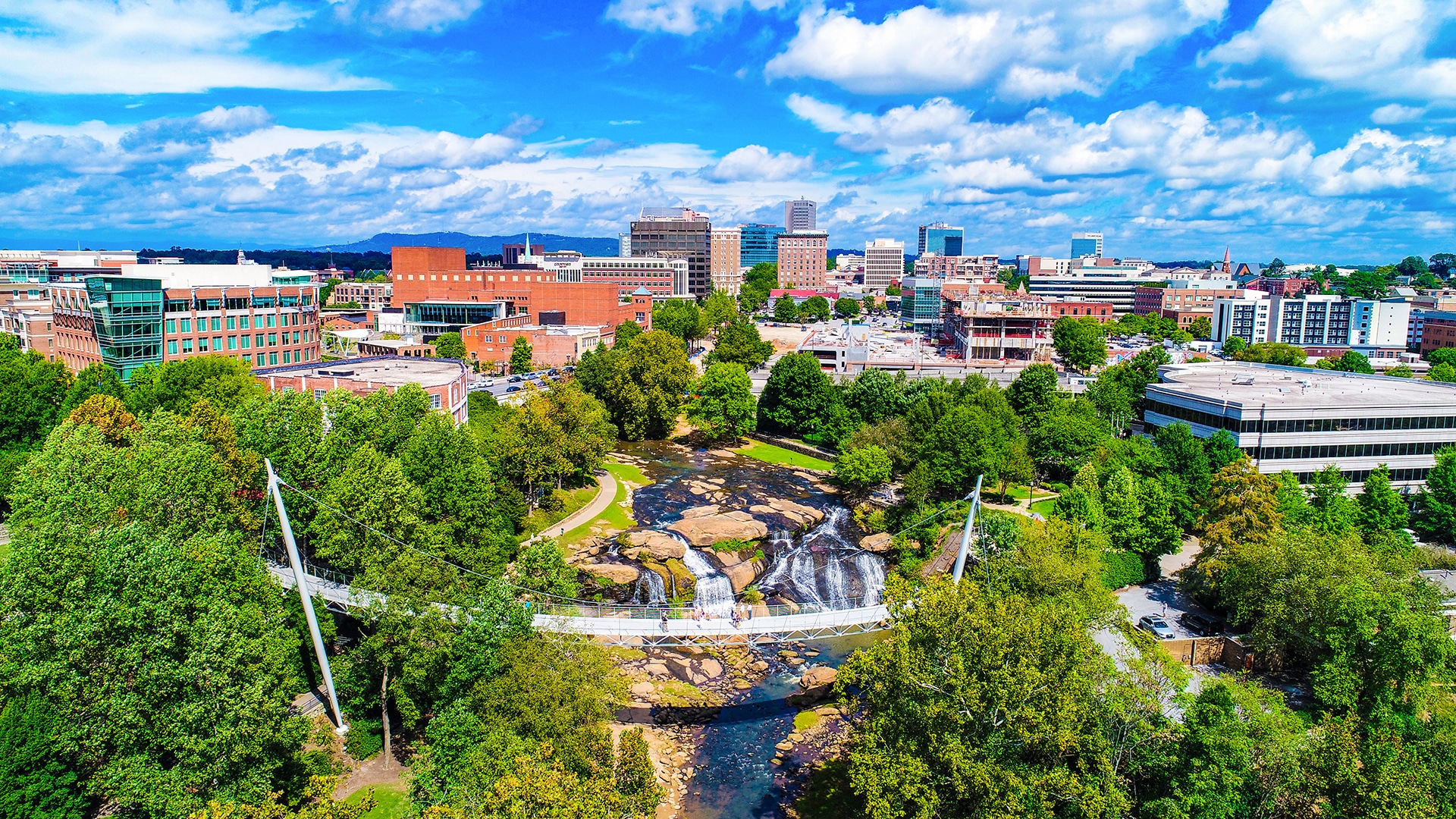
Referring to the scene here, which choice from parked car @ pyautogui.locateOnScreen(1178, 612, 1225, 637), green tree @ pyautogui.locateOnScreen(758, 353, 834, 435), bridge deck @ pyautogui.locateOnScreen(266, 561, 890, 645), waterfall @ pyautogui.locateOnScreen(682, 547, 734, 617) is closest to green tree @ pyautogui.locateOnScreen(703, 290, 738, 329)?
green tree @ pyautogui.locateOnScreen(758, 353, 834, 435)

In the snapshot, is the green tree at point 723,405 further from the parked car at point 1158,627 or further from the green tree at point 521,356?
the parked car at point 1158,627

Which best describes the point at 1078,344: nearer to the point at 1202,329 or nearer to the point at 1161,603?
the point at 1202,329

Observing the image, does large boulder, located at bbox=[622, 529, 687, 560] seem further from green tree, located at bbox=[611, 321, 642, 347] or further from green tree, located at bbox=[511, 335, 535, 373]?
green tree, located at bbox=[611, 321, 642, 347]

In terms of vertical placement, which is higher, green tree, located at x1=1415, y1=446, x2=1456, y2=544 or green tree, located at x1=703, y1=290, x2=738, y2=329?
green tree, located at x1=703, y1=290, x2=738, y2=329

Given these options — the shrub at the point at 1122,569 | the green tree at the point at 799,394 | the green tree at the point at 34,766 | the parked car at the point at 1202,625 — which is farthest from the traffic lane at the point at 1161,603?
the green tree at the point at 34,766

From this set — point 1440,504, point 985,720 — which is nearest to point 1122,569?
point 1440,504

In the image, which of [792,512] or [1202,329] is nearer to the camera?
[792,512]
